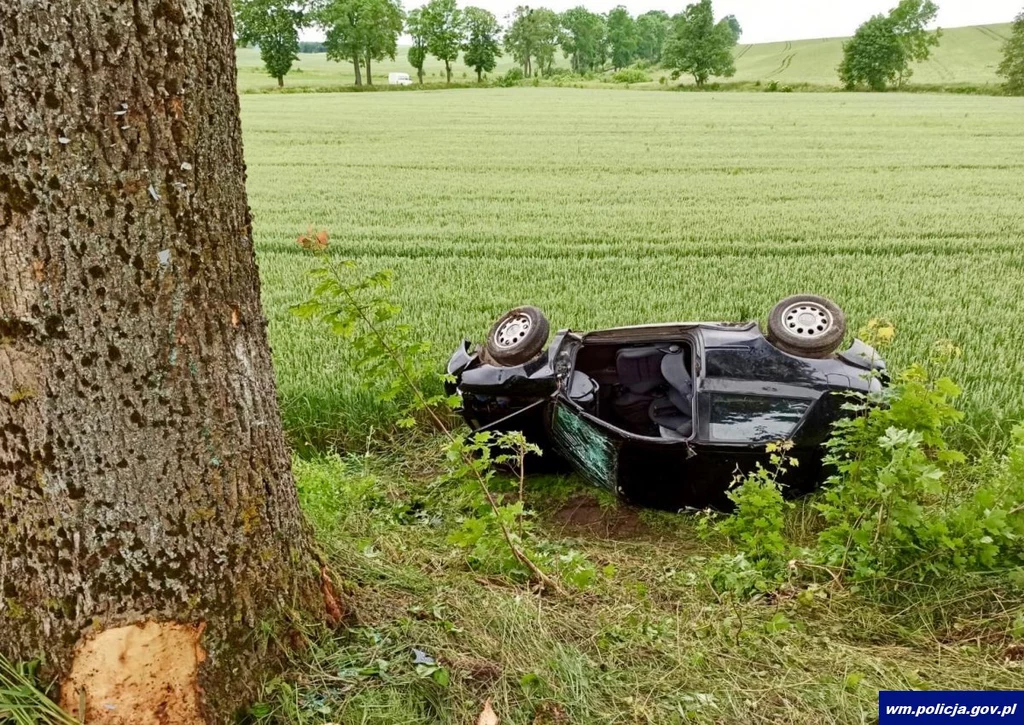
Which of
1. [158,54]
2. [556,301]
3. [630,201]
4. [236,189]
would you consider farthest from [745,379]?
[630,201]

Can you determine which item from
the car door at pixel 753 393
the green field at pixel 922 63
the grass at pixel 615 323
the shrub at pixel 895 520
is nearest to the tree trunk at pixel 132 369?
the grass at pixel 615 323

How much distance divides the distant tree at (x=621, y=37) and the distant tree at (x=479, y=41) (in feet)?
113

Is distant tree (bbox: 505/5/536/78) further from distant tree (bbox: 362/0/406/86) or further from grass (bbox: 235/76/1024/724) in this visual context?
grass (bbox: 235/76/1024/724)

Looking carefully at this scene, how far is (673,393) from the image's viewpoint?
427cm

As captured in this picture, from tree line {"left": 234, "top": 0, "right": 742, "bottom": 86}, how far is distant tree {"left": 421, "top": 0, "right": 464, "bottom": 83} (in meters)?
0.08

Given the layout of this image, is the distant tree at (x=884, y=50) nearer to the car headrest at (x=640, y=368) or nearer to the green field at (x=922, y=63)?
the green field at (x=922, y=63)

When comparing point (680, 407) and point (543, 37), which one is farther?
point (543, 37)

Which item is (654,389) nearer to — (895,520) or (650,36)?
(895,520)

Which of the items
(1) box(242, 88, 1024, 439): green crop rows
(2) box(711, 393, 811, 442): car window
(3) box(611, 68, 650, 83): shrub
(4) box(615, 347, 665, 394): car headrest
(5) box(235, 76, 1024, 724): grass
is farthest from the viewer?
(3) box(611, 68, 650, 83): shrub

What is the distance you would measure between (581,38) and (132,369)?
102 m

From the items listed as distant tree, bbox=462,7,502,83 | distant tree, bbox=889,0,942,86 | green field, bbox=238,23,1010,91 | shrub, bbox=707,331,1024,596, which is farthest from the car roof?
distant tree, bbox=462,7,502,83

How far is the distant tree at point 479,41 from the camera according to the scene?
68562mm

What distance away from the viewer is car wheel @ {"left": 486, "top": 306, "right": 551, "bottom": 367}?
4.02 metres

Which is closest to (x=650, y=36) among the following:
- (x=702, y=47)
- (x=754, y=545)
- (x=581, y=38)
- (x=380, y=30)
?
(x=581, y=38)
